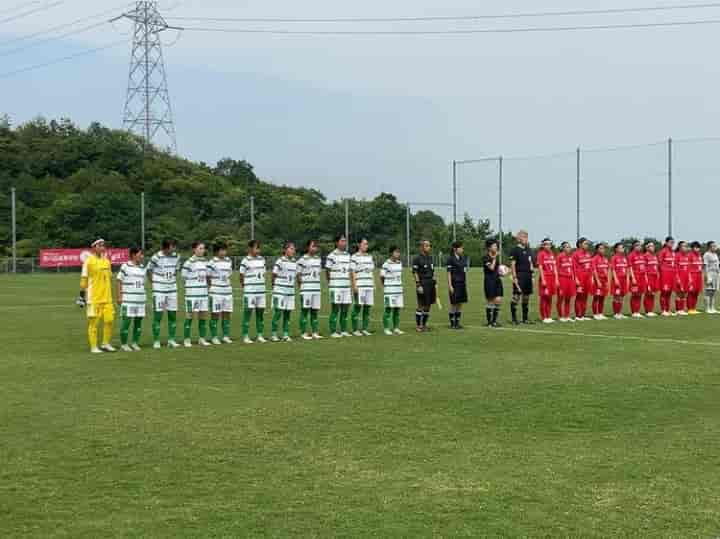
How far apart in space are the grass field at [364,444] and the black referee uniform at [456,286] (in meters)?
4.35

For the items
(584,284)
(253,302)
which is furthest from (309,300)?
(584,284)

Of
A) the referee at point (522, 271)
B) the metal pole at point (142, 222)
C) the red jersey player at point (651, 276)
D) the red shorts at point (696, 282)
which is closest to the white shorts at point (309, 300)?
the referee at point (522, 271)

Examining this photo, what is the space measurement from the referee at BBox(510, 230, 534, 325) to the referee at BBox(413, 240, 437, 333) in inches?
84.1

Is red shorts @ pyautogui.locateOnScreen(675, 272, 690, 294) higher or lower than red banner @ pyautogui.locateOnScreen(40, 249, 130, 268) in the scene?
lower

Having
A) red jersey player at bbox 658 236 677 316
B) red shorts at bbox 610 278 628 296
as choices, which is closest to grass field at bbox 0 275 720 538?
red shorts at bbox 610 278 628 296

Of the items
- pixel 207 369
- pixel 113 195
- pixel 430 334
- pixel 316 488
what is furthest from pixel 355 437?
pixel 113 195

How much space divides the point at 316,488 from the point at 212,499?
0.79 meters

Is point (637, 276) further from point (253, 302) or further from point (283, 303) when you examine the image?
point (253, 302)

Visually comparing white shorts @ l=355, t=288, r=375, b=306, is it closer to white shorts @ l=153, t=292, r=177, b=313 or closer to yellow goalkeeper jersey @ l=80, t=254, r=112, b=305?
white shorts @ l=153, t=292, r=177, b=313

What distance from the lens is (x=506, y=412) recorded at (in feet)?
34.8

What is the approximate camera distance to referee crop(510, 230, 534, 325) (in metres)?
22.1

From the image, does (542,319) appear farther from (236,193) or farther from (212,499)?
(236,193)

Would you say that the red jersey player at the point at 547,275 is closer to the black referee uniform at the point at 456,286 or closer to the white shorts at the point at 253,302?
the black referee uniform at the point at 456,286

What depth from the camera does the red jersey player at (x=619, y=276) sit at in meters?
24.0
